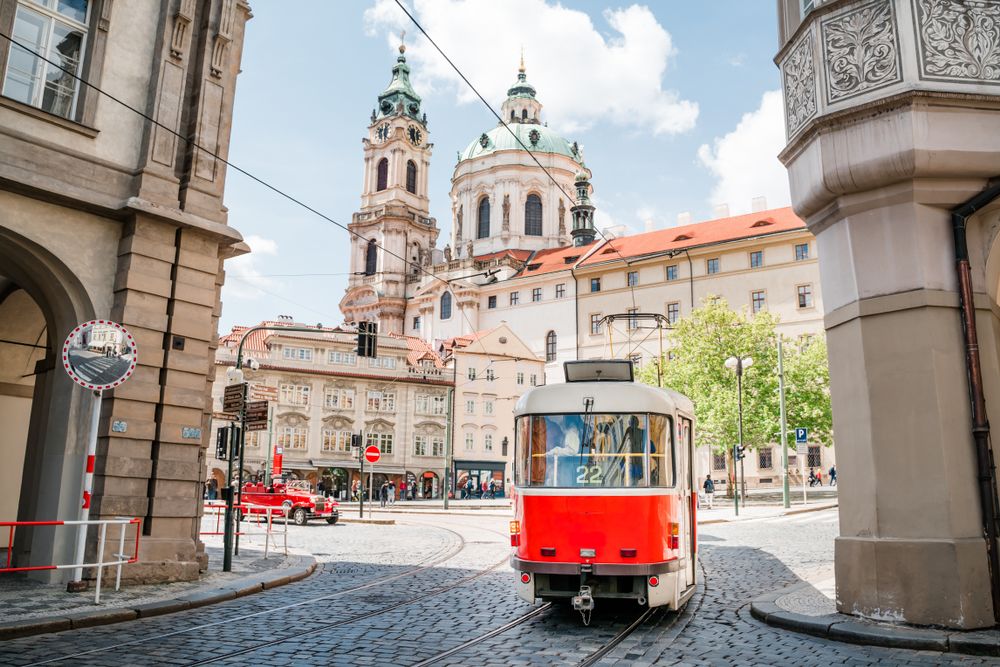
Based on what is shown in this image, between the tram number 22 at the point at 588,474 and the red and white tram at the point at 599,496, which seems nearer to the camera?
the red and white tram at the point at 599,496

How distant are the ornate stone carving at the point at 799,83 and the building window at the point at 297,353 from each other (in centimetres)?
4863

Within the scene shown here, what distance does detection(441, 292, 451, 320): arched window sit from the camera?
80.0 metres

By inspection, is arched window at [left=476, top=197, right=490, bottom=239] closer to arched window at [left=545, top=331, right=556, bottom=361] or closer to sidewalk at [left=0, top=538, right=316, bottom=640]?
arched window at [left=545, top=331, right=556, bottom=361]

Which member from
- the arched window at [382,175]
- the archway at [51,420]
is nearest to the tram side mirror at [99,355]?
the archway at [51,420]

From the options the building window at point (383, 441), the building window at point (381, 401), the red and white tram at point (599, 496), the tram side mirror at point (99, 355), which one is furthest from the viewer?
the building window at point (381, 401)

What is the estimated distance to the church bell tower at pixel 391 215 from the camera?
85.9 meters

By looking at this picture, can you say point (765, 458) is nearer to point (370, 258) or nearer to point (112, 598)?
point (370, 258)

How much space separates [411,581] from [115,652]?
236 inches

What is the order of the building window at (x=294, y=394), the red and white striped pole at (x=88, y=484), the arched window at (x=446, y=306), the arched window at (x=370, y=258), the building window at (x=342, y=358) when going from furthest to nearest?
the arched window at (x=370, y=258) → the arched window at (x=446, y=306) → the building window at (x=342, y=358) → the building window at (x=294, y=394) → the red and white striped pole at (x=88, y=484)

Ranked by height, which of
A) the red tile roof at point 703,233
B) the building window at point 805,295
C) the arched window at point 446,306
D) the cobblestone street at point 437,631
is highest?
the red tile roof at point 703,233

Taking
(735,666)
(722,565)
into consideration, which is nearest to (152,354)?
(735,666)

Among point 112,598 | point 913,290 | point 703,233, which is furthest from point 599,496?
point 703,233

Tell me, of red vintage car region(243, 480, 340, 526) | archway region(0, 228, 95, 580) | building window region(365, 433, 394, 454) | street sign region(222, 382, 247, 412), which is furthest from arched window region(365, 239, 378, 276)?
archway region(0, 228, 95, 580)

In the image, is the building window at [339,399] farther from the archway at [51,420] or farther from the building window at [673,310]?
the archway at [51,420]
